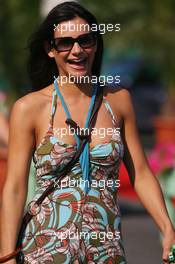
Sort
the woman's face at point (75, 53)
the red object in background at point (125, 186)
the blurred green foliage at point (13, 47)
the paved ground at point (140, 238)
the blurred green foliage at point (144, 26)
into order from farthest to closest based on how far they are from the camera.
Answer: the blurred green foliage at point (144, 26), the blurred green foliage at point (13, 47), the red object in background at point (125, 186), the paved ground at point (140, 238), the woman's face at point (75, 53)

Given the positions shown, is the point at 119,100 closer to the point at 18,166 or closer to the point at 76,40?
the point at 76,40

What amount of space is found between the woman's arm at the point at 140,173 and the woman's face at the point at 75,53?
0.21 meters

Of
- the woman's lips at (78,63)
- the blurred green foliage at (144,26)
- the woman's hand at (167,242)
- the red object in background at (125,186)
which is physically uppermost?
the blurred green foliage at (144,26)

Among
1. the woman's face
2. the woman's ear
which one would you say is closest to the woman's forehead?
the woman's face

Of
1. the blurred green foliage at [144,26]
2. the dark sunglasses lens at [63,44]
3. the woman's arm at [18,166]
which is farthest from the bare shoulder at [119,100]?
the blurred green foliage at [144,26]

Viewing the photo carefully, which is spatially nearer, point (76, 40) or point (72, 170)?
point (72, 170)

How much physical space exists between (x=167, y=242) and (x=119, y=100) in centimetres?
60

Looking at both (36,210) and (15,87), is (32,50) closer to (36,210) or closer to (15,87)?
(36,210)

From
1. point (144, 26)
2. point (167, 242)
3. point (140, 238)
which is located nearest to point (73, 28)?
point (167, 242)

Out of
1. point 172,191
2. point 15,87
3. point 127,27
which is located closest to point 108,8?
point 127,27

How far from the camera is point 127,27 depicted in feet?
72.9

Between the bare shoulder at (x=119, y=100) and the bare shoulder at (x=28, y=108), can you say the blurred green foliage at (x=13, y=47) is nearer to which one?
the bare shoulder at (x=119, y=100)

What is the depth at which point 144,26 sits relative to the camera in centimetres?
2222

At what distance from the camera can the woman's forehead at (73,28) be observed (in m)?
4.25
